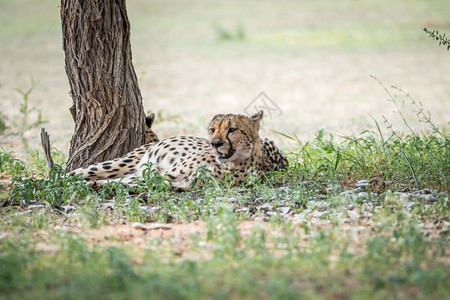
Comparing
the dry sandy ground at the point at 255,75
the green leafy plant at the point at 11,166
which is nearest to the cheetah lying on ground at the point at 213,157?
the green leafy plant at the point at 11,166

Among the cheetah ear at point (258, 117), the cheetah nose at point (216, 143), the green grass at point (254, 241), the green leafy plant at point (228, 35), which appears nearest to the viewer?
the green grass at point (254, 241)

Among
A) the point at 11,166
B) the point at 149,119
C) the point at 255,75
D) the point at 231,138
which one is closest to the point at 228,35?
the point at 255,75

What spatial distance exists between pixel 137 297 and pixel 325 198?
2.33 meters

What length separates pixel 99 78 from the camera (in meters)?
5.60

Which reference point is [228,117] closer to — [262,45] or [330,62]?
[330,62]

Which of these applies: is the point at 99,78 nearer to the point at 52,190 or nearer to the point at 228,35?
the point at 52,190

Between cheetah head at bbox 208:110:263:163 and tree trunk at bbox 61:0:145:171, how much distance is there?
33.2 inches

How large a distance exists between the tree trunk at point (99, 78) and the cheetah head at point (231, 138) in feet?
2.77

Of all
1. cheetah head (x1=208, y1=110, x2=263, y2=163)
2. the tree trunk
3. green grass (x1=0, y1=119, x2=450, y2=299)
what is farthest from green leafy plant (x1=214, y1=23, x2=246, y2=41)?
cheetah head (x1=208, y1=110, x2=263, y2=163)

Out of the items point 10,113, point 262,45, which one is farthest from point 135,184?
point 262,45

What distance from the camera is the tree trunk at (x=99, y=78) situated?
5.52 meters

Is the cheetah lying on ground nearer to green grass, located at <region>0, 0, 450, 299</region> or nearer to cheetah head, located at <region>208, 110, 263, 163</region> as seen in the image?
cheetah head, located at <region>208, 110, 263, 163</region>

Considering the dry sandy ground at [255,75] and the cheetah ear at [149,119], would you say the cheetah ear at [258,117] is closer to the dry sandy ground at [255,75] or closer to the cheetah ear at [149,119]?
the cheetah ear at [149,119]

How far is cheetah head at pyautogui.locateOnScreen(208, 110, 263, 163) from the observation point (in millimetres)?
5273
